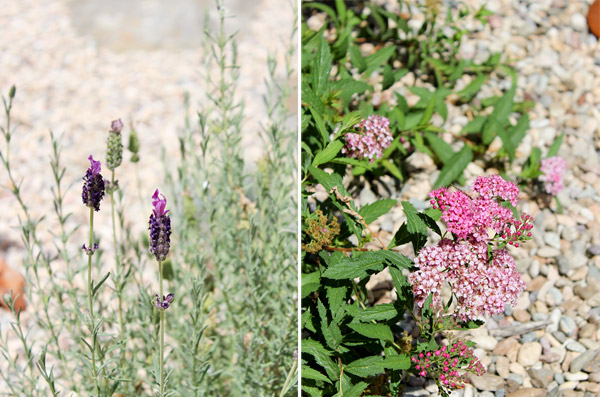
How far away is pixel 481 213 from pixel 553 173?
1.24 meters

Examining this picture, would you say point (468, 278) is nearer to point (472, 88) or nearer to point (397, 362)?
point (397, 362)

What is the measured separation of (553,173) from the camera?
255 centimetres

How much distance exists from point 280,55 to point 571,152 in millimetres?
1866

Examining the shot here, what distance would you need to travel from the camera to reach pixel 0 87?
375cm

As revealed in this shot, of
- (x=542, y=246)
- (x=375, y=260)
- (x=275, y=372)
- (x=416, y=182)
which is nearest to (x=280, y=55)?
(x=416, y=182)

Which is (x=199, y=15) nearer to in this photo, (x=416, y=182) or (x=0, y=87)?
(x=0, y=87)

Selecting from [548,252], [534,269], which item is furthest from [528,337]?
[548,252]

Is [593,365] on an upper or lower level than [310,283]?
lower

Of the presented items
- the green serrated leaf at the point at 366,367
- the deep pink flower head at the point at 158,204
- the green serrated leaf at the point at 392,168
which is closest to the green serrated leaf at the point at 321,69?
the green serrated leaf at the point at 392,168

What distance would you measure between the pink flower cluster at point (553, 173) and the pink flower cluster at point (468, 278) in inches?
46.6

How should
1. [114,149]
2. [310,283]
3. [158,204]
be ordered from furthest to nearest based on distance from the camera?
[310,283] < [114,149] < [158,204]

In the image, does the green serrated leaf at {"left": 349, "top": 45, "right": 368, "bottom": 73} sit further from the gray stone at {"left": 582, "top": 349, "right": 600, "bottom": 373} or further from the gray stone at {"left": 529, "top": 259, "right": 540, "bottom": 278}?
the gray stone at {"left": 582, "top": 349, "right": 600, "bottom": 373}

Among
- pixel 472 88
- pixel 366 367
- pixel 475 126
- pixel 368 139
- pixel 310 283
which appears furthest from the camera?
pixel 472 88

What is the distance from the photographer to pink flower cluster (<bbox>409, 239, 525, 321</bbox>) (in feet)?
4.80
